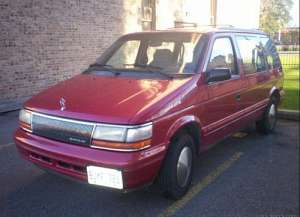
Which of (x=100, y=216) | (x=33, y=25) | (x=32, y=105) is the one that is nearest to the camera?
(x=100, y=216)

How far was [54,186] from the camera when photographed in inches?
181

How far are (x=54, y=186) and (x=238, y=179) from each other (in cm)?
215

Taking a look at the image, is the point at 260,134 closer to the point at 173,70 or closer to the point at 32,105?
the point at 173,70

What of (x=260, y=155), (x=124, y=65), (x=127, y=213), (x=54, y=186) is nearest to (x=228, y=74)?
(x=124, y=65)

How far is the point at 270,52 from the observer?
6.91 metres

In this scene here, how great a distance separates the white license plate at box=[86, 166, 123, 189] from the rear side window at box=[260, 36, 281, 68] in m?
4.08

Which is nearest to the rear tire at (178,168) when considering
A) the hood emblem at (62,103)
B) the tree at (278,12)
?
the hood emblem at (62,103)

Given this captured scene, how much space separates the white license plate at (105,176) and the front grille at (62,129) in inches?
10.3

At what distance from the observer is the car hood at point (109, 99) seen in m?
3.65

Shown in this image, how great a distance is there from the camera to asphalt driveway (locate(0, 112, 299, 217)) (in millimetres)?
4000

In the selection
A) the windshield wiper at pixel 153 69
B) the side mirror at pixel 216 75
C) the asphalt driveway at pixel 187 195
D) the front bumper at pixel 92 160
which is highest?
the windshield wiper at pixel 153 69

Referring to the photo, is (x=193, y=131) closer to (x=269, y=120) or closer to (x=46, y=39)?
(x=269, y=120)

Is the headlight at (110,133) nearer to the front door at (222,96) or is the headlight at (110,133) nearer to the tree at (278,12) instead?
the front door at (222,96)

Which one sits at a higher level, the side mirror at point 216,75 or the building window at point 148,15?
the building window at point 148,15
